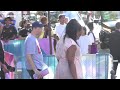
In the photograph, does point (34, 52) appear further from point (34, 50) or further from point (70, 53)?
point (70, 53)

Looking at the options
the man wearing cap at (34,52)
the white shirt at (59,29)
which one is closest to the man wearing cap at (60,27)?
the white shirt at (59,29)

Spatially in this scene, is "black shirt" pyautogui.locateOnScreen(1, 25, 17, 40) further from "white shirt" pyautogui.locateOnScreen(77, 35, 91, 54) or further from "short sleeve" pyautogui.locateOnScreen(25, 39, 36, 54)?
"white shirt" pyautogui.locateOnScreen(77, 35, 91, 54)

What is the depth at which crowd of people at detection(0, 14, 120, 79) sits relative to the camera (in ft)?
17.6

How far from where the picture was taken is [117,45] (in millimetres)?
6508

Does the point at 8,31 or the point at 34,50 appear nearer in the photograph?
the point at 34,50

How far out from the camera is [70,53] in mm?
5312

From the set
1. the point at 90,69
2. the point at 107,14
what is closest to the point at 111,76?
the point at 90,69

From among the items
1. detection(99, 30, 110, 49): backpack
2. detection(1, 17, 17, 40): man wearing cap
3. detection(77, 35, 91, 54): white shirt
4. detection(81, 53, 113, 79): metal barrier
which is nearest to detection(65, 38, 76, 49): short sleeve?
detection(77, 35, 91, 54): white shirt

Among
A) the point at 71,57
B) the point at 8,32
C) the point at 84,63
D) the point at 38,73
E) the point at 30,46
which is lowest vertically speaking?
the point at 38,73

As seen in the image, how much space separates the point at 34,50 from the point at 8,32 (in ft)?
2.00

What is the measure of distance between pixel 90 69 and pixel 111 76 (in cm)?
35

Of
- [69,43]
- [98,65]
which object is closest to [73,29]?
[69,43]
